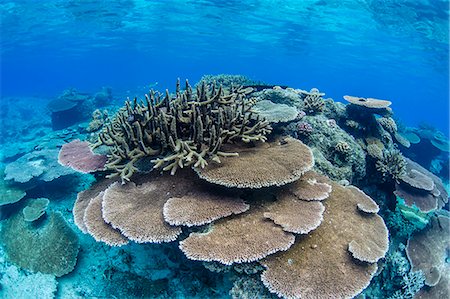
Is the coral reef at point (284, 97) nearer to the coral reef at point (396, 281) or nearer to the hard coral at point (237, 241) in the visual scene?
the coral reef at point (396, 281)

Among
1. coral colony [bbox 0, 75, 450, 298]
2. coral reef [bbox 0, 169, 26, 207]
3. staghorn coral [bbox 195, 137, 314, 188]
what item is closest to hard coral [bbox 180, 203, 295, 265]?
coral colony [bbox 0, 75, 450, 298]

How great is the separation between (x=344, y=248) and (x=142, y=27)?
44.2 metres

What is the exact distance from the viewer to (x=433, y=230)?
21.8 ft

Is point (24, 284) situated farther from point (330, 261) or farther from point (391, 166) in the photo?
point (391, 166)

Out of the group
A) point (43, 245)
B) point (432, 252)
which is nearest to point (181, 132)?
point (43, 245)

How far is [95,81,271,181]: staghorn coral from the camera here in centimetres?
412

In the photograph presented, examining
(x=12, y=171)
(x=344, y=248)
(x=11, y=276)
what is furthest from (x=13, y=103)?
(x=344, y=248)

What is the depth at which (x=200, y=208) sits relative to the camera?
3680 millimetres

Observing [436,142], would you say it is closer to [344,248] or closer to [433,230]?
[433,230]

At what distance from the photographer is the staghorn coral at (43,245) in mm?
5102

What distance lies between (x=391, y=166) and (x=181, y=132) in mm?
4678

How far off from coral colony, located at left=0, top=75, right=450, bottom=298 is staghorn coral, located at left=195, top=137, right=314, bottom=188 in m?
0.02

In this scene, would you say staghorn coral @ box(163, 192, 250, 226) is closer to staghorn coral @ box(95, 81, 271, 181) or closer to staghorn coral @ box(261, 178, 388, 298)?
staghorn coral @ box(95, 81, 271, 181)

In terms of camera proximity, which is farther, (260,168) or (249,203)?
(249,203)
